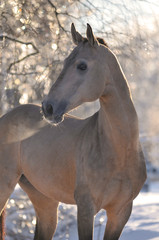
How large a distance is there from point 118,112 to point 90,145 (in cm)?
36

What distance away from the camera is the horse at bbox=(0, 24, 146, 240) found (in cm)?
309

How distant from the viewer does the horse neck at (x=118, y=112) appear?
3.27m

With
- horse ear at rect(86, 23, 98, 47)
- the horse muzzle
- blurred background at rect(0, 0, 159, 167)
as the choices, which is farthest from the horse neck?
blurred background at rect(0, 0, 159, 167)

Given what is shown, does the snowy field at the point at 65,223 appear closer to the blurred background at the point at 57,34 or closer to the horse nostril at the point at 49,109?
the blurred background at the point at 57,34

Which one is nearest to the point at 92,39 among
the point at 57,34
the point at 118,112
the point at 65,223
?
the point at 118,112

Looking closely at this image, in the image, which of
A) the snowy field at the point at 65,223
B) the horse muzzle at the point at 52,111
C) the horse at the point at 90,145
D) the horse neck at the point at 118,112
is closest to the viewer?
the horse muzzle at the point at 52,111

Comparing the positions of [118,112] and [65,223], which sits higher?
[118,112]

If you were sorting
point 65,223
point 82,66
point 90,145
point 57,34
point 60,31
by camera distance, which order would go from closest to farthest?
point 82,66 → point 90,145 → point 57,34 → point 60,31 → point 65,223

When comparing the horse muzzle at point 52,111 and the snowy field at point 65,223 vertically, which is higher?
the horse muzzle at point 52,111

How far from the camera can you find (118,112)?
3.30 metres

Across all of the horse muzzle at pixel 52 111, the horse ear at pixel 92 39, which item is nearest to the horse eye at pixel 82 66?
the horse ear at pixel 92 39

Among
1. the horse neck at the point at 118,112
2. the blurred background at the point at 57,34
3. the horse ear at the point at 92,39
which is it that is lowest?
the blurred background at the point at 57,34

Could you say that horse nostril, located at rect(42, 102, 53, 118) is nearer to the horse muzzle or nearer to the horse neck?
the horse muzzle

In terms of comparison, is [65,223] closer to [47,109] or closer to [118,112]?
[118,112]
